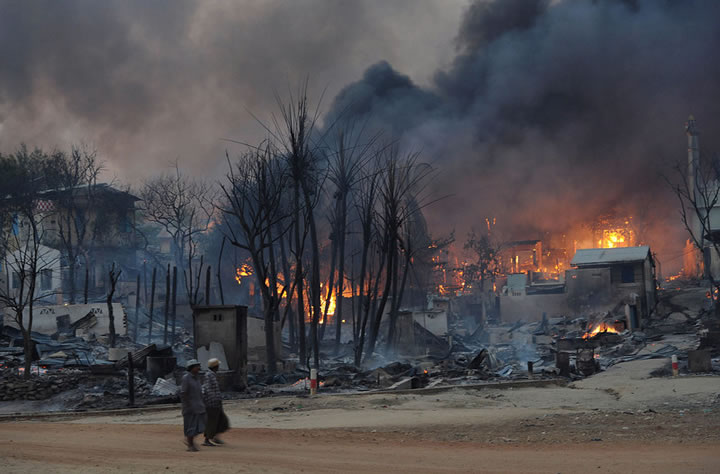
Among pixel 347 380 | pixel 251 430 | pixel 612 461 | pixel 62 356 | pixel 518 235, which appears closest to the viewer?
pixel 612 461

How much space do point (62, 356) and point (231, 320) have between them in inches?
348

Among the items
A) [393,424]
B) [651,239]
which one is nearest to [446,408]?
[393,424]

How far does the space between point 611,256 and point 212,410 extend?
37087 millimetres

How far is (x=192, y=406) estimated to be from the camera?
10.1m

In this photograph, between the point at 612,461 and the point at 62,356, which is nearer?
the point at 612,461

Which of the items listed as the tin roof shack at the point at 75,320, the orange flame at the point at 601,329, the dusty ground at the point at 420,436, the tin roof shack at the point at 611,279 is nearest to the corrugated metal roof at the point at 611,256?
the tin roof shack at the point at 611,279

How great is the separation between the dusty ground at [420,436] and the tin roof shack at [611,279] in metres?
26.0

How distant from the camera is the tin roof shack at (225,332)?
19.9 m

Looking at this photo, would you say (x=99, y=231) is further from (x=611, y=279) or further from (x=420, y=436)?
(x=420, y=436)

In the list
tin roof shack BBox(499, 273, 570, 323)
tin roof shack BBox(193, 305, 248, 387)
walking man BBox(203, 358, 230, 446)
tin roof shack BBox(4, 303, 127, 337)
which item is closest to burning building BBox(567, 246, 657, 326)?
tin roof shack BBox(499, 273, 570, 323)

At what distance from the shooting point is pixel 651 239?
79.9 m

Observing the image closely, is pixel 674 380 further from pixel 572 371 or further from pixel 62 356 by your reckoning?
pixel 62 356

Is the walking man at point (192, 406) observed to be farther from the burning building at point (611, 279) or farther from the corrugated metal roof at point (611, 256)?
the corrugated metal roof at point (611, 256)

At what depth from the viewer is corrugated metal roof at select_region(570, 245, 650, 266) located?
42.6 m
